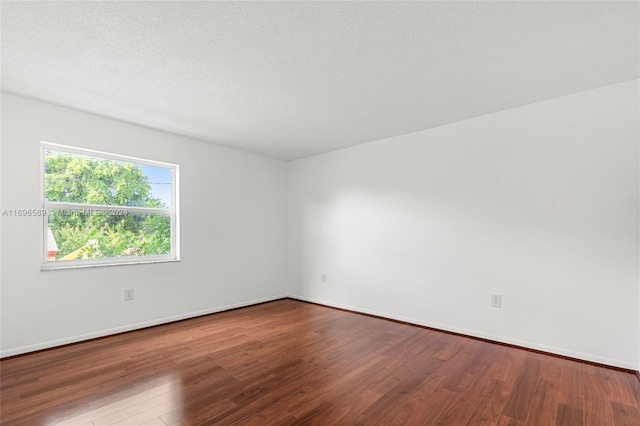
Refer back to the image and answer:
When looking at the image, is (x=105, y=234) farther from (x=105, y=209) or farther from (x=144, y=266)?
(x=144, y=266)

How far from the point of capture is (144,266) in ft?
11.8

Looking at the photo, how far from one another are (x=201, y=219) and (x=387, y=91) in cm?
290

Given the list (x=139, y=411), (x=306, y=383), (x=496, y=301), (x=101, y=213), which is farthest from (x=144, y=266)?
(x=496, y=301)

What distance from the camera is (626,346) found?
251 centimetres

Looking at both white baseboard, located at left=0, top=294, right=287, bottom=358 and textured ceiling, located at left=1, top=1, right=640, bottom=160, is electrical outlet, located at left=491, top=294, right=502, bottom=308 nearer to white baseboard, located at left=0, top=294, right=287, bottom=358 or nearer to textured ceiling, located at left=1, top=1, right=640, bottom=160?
textured ceiling, located at left=1, top=1, right=640, bottom=160

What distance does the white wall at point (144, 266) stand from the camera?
278 centimetres

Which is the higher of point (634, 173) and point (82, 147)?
point (82, 147)

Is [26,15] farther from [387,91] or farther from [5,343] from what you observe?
[5,343]

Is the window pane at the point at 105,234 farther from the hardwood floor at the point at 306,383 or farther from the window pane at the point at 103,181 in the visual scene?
the hardwood floor at the point at 306,383

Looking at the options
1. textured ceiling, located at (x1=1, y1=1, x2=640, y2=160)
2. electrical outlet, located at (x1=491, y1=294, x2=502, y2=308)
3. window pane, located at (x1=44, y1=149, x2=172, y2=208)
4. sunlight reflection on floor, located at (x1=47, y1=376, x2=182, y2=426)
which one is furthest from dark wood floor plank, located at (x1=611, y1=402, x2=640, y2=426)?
window pane, located at (x1=44, y1=149, x2=172, y2=208)

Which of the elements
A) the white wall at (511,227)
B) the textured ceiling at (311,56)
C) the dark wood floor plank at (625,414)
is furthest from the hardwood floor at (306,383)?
the textured ceiling at (311,56)

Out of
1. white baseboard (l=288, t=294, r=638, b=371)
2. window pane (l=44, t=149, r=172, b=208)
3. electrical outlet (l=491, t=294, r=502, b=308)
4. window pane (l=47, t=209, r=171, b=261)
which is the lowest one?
white baseboard (l=288, t=294, r=638, b=371)

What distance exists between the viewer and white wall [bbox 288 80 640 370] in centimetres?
259

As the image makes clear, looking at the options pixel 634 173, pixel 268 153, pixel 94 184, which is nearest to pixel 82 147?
pixel 94 184
